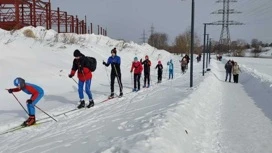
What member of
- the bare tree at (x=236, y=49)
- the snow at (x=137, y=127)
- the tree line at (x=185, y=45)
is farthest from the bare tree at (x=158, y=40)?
the snow at (x=137, y=127)

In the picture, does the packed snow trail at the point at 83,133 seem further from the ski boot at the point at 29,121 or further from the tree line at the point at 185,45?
the tree line at the point at 185,45

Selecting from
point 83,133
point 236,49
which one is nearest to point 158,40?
point 236,49

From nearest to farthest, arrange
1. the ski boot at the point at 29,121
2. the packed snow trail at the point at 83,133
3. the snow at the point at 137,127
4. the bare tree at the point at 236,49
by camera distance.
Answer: the snow at the point at 137,127 < the packed snow trail at the point at 83,133 < the ski boot at the point at 29,121 < the bare tree at the point at 236,49

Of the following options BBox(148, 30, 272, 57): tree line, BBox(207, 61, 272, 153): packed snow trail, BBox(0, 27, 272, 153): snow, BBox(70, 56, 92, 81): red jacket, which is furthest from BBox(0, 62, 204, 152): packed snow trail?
BBox(148, 30, 272, 57): tree line

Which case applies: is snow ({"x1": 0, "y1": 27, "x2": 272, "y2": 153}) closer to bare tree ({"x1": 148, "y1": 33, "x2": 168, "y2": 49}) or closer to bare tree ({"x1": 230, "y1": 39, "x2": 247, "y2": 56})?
bare tree ({"x1": 148, "y1": 33, "x2": 168, "y2": 49})

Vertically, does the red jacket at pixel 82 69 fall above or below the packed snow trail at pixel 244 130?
above

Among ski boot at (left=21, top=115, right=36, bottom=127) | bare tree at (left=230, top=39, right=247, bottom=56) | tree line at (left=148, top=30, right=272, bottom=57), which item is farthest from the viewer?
bare tree at (left=230, top=39, right=247, bottom=56)

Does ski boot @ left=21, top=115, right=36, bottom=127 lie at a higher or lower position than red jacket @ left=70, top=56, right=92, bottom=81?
lower

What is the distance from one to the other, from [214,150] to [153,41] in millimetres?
94538

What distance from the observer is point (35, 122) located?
Answer: 29.9 feet

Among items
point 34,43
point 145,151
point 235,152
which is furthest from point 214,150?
point 34,43

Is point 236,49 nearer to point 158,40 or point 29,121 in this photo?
point 158,40

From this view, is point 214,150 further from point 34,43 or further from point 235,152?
point 34,43

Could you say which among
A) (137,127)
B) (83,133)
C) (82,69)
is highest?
(82,69)
